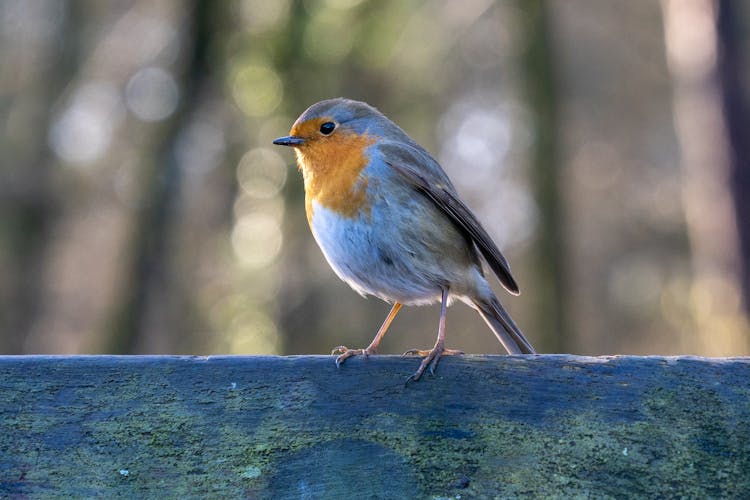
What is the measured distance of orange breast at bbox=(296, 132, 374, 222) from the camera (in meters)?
3.30

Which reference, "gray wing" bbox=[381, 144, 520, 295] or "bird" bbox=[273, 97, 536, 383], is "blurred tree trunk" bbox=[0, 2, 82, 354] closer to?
"bird" bbox=[273, 97, 536, 383]

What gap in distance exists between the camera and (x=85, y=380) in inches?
82.4

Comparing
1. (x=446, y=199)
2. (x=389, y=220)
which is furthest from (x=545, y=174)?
(x=389, y=220)

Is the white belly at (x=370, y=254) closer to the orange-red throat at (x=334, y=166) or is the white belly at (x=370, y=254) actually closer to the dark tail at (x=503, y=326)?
the orange-red throat at (x=334, y=166)

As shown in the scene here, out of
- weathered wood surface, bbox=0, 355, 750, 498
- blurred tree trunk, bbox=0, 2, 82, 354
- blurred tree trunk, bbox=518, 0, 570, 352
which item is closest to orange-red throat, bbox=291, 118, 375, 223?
weathered wood surface, bbox=0, 355, 750, 498

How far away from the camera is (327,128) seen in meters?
3.65

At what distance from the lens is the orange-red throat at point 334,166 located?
130 inches

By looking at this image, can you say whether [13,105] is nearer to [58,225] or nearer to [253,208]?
[58,225]

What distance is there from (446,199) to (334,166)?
448mm

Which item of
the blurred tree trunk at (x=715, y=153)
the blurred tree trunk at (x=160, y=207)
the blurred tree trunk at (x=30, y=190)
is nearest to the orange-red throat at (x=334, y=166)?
the blurred tree trunk at (x=160, y=207)

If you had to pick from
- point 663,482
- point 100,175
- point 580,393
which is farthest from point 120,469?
point 100,175

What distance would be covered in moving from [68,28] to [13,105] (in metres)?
1.37

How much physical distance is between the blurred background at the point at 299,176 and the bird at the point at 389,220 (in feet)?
8.90

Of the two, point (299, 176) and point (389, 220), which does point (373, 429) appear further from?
point (299, 176)
